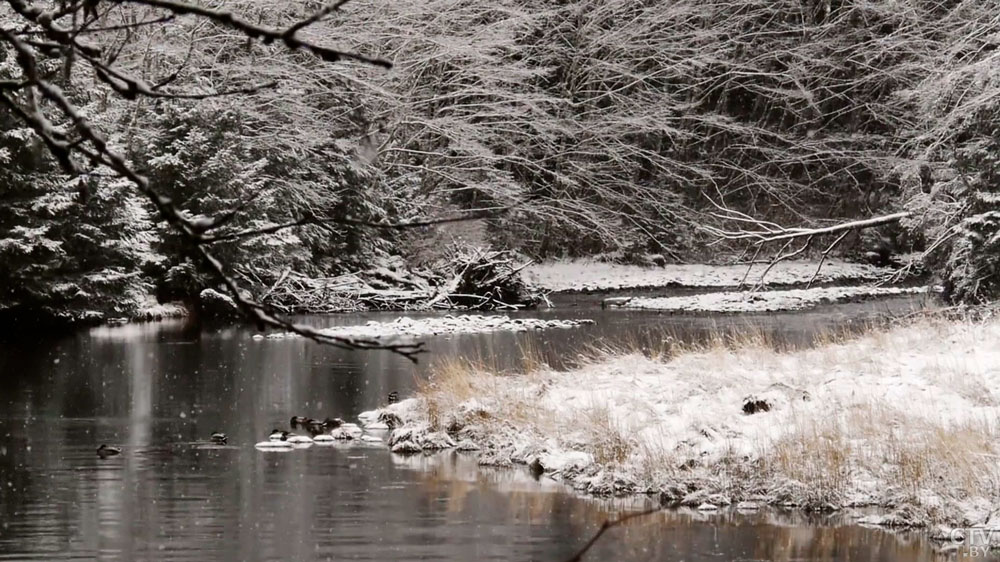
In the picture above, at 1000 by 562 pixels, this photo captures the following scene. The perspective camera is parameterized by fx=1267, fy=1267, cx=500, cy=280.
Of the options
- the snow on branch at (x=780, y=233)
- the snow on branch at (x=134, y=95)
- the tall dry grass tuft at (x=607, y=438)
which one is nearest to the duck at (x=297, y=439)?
the tall dry grass tuft at (x=607, y=438)

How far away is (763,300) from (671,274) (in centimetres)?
641

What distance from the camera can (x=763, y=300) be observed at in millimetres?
30078

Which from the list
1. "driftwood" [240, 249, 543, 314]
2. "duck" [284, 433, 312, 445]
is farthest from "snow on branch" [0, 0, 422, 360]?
"driftwood" [240, 249, 543, 314]

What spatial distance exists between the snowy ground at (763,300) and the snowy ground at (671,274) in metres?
2.54

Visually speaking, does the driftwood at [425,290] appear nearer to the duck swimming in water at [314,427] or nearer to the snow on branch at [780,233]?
the duck swimming in water at [314,427]

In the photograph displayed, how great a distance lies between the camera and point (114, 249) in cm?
2527

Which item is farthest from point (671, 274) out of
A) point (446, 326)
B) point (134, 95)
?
point (134, 95)

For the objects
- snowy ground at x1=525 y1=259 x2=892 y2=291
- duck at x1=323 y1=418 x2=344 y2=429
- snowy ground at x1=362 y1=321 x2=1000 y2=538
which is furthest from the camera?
snowy ground at x1=525 y1=259 x2=892 y2=291

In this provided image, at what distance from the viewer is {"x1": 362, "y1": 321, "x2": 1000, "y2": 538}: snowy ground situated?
9.24m

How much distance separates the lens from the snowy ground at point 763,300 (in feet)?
94.3

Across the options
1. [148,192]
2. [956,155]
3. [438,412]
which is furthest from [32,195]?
[148,192]

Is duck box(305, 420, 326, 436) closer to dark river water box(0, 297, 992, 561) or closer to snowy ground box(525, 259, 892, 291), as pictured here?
dark river water box(0, 297, 992, 561)

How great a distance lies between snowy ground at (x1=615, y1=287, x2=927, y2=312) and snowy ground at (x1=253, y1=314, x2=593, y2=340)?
4.27 m

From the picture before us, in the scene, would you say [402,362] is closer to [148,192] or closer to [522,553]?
[522,553]
